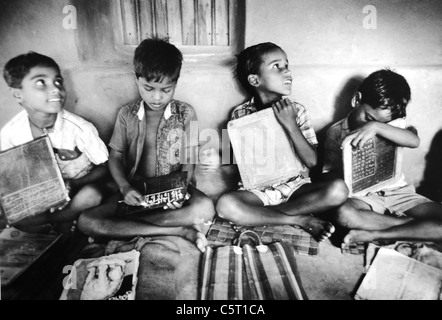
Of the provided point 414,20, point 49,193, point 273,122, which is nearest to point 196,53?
point 273,122

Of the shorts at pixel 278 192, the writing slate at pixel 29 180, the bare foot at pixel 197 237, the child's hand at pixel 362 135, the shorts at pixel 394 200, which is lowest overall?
the bare foot at pixel 197 237

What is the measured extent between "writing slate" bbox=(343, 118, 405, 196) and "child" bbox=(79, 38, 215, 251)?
848mm

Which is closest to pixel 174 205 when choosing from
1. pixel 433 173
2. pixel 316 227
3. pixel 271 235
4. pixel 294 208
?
pixel 271 235

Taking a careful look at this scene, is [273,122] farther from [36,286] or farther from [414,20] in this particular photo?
[36,286]

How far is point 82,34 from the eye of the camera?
1.84 m

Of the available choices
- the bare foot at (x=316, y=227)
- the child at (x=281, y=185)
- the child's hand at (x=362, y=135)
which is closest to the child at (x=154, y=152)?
the child at (x=281, y=185)

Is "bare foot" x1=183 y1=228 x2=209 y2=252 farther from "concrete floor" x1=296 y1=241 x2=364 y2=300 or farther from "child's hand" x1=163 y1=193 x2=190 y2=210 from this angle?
"concrete floor" x1=296 y1=241 x2=364 y2=300

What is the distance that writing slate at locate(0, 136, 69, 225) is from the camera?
1.60m

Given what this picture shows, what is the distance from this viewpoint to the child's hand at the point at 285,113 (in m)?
1.74

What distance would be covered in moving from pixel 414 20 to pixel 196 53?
4.76 feet

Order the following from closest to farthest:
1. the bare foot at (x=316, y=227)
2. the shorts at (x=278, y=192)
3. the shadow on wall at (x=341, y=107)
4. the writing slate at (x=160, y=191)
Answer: the bare foot at (x=316, y=227), the writing slate at (x=160, y=191), the shorts at (x=278, y=192), the shadow on wall at (x=341, y=107)

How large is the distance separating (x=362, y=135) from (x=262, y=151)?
0.58m

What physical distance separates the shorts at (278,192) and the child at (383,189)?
220 mm

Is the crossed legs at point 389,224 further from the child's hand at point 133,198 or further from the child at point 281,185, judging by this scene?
the child's hand at point 133,198
